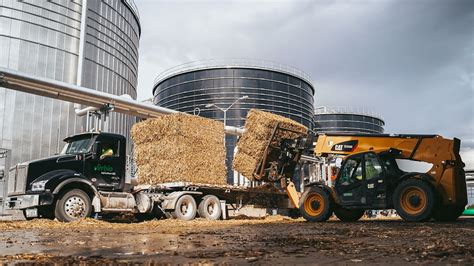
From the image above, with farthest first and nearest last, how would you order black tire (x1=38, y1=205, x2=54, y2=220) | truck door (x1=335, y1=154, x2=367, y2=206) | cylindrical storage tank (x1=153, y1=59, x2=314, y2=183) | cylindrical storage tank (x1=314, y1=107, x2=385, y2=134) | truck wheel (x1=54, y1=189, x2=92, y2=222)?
cylindrical storage tank (x1=314, y1=107, x2=385, y2=134), cylindrical storage tank (x1=153, y1=59, x2=314, y2=183), truck door (x1=335, y1=154, x2=367, y2=206), black tire (x1=38, y1=205, x2=54, y2=220), truck wheel (x1=54, y1=189, x2=92, y2=222)

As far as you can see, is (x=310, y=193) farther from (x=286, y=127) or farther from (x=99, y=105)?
(x=99, y=105)

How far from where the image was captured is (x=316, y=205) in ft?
47.2

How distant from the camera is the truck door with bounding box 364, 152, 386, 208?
13.0m

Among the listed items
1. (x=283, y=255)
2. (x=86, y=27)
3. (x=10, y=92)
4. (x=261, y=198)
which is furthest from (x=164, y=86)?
(x=283, y=255)

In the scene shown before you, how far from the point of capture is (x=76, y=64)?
26453 millimetres

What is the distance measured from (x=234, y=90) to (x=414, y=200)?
40520mm

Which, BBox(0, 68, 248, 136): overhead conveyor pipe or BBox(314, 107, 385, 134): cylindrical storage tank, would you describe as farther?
BBox(314, 107, 385, 134): cylindrical storage tank

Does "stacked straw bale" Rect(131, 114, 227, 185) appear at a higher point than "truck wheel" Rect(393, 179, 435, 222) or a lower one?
higher

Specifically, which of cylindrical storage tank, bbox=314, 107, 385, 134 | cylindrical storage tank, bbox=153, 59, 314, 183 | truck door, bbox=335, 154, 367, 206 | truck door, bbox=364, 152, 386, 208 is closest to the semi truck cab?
truck door, bbox=335, 154, 367, 206

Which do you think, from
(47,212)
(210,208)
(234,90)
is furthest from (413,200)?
(234,90)

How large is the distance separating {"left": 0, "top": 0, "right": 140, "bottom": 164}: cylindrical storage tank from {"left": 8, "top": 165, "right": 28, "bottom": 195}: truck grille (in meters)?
10.4

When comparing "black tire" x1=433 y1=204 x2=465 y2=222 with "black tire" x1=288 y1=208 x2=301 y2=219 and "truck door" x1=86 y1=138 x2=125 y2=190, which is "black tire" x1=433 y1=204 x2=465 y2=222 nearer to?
"black tire" x1=288 y1=208 x2=301 y2=219

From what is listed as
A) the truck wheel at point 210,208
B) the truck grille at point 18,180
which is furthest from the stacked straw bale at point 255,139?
the truck grille at point 18,180

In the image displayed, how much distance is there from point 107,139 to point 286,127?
6.35 m
